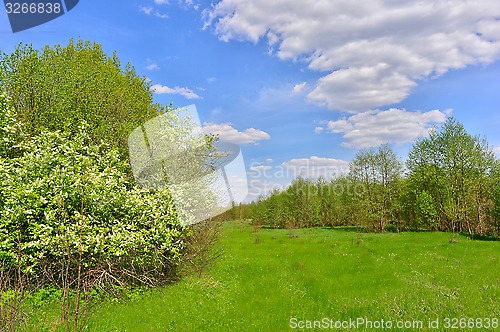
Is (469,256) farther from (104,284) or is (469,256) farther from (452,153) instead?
(452,153)

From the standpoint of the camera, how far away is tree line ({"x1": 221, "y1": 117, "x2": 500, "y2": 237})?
147 ft

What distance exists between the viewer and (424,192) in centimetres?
4928

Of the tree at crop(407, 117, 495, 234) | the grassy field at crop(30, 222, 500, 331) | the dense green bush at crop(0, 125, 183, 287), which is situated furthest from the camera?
the tree at crop(407, 117, 495, 234)

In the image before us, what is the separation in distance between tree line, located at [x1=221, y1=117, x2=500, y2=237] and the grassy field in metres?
14.0

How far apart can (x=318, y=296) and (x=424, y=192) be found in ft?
138

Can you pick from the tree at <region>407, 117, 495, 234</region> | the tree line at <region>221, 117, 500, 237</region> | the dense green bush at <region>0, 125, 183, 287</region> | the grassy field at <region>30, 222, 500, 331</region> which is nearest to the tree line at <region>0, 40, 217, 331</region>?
the dense green bush at <region>0, 125, 183, 287</region>

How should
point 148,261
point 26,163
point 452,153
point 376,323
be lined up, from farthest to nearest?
point 452,153 → point 148,261 → point 26,163 → point 376,323

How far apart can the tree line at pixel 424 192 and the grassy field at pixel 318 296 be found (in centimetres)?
1402

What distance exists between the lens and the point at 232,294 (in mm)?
15367

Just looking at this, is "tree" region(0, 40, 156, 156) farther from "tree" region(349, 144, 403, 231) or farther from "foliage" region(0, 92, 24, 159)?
"tree" region(349, 144, 403, 231)

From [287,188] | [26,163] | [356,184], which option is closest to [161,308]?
[26,163]

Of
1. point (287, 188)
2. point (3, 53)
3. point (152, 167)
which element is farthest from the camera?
point (287, 188)

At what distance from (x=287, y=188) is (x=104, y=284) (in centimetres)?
7482

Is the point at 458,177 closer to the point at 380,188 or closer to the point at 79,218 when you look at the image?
the point at 380,188
